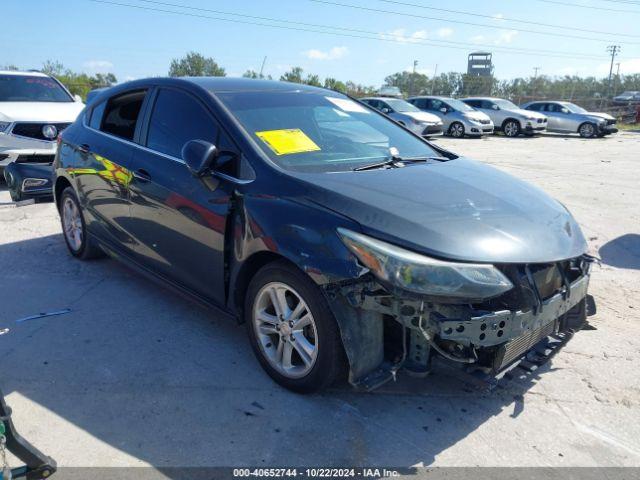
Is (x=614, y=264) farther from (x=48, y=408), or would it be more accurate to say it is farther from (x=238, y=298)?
(x=48, y=408)

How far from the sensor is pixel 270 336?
3162 mm

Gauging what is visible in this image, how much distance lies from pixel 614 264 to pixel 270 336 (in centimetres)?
395

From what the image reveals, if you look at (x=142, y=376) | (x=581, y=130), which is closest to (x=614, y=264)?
(x=142, y=376)

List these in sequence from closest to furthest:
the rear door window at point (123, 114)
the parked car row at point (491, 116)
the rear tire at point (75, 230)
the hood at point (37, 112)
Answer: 1. the rear door window at point (123, 114)
2. the rear tire at point (75, 230)
3. the hood at point (37, 112)
4. the parked car row at point (491, 116)

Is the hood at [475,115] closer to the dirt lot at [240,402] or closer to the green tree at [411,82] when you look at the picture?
the dirt lot at [240,402]

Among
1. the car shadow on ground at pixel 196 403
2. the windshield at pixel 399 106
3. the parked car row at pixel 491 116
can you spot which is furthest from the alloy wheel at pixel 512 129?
the car shadow on ground at pixel 196 403

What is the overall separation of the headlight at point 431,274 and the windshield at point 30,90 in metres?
9.21

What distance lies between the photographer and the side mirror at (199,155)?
10.2 feet

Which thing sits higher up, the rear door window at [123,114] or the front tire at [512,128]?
the rear door window at [123,114]

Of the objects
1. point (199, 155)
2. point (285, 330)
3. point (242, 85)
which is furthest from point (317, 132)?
point (285, 330)

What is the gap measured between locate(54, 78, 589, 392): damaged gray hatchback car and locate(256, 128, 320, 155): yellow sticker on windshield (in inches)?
0.5

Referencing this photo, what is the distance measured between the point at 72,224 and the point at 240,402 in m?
3.15

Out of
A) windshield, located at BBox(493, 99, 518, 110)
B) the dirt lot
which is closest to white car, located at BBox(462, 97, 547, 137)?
windshield, located at BBox(493, 99, 518, 110)

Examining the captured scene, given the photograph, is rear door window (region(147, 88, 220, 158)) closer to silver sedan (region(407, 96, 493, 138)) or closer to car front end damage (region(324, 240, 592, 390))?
car front end damage (region(324, 240, 592, 390))
